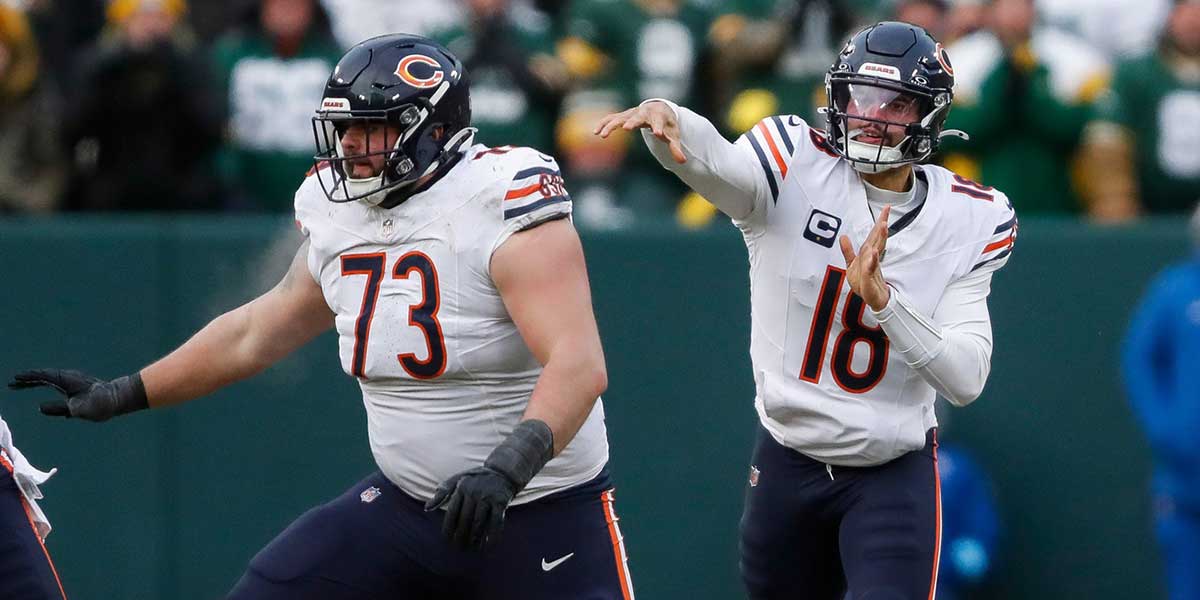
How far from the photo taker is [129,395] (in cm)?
448

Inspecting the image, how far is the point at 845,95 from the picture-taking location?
15.3 feet

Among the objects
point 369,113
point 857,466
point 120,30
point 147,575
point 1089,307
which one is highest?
point 369,113

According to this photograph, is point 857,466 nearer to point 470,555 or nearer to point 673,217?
point 470,555

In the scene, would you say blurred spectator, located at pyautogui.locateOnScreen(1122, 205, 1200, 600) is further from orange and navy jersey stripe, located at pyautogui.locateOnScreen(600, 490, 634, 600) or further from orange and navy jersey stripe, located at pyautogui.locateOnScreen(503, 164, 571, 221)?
orange and navy jersey stripe, located at pyautogui.locateOnScreen(503, 164, 571, 221)

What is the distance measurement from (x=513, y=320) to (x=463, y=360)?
0.15 meters

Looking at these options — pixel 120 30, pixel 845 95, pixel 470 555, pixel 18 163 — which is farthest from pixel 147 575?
pixel 845 95

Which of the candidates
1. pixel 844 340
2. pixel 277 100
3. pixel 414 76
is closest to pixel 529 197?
pixel 414 76

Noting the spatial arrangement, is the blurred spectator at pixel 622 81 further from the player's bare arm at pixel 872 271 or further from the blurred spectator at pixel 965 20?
the player's bare arm at pixel 872 271

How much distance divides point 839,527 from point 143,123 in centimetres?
394

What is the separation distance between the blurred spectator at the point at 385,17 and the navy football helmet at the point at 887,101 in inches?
152

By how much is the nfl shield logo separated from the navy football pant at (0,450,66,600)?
73cm

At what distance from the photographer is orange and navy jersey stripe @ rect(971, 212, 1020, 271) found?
4.76 m

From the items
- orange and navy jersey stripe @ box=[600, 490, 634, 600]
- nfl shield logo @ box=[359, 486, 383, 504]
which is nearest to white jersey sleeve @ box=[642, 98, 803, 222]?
orange and navy jersey stripe @ box=[600, 490, 634, 600]

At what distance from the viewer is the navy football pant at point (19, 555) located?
13.5 ft
